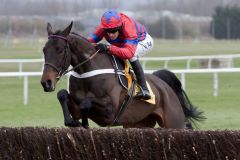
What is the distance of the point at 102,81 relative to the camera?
22.2 feet

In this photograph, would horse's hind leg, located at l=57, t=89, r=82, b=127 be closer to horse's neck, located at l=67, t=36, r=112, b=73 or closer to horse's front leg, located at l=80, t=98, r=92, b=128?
horse's front leg, located at l=80, t=98, r=92, b=128

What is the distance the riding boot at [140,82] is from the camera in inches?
279

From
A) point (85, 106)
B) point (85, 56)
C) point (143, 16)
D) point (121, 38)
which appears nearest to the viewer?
point (85, 106)

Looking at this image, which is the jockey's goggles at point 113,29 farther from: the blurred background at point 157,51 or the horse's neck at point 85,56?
the blurred background at point 157,51

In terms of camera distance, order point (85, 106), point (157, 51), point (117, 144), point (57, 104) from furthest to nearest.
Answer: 1. point (157, 51)
2. point (57, 104)
3. point (85, 106)
4. point (117, 144)

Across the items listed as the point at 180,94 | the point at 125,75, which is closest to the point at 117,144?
the point at 125,75

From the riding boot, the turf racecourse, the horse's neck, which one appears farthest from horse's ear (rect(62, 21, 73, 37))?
the turf racecourse

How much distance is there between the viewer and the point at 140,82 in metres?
7.13

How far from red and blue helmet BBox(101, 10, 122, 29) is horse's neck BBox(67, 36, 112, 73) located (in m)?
0.25

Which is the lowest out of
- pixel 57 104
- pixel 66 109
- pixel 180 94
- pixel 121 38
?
pixel 57 104

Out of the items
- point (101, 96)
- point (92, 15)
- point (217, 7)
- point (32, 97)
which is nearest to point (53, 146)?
point (101, 96)

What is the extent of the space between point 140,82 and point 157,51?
104ft

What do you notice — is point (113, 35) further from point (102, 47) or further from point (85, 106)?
point (85, 106)

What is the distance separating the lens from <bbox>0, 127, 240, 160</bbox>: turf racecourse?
4.98 meters
